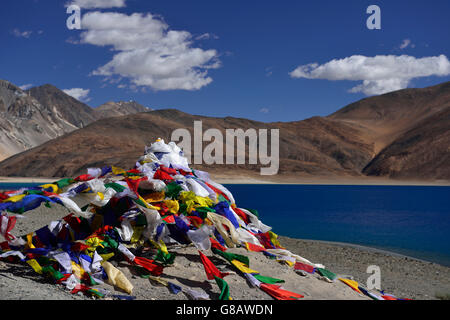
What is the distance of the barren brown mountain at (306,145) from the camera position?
98.6 metres

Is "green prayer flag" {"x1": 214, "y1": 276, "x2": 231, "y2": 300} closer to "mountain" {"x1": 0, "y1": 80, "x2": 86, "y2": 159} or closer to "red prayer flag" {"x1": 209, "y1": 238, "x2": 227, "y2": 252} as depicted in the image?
"red prayer flag" {"x1": 209, "y1": 238, "x2": 227, "y2": 252}

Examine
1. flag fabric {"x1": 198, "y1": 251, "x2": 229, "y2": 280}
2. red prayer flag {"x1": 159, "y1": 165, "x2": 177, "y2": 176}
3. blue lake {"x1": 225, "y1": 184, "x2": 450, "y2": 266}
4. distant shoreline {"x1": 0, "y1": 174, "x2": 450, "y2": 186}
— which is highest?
red prayer flag {"x1": 159, "y1": 165, "x2": 177, "y2": 176}

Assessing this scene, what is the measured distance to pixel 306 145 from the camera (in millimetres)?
126500

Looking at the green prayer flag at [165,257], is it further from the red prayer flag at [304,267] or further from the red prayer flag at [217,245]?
the red prayer flag at [304,267]

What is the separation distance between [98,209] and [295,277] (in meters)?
2.93

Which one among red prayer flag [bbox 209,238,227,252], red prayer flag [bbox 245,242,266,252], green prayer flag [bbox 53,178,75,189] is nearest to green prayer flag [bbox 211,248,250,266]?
red prayer flag [bbox 209,238,227,252]

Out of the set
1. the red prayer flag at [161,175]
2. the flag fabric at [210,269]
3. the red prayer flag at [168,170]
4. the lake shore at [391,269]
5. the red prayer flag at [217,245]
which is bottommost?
the lake shore at [391,269]

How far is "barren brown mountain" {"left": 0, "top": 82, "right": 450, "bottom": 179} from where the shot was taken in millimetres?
98562

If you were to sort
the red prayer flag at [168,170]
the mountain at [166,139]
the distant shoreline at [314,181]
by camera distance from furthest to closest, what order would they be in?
the mountain at [166,139]
the distant shoreline at [314,181]
the red prayer flag at [168,170]

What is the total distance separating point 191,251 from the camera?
6.34m

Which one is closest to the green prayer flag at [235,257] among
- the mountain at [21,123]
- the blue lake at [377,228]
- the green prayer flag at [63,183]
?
the green prayer flag at [63,183]

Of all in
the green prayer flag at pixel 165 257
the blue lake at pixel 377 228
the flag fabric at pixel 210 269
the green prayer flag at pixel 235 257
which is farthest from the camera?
the blue lake at pixel 377 228

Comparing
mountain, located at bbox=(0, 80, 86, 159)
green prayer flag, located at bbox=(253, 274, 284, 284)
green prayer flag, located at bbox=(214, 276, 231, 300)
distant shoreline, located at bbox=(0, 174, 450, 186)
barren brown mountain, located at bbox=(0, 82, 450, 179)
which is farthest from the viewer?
mountain, located at bbox=(0, 80, 86, 159)

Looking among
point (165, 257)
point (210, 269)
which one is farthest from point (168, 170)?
point (210, 269)
